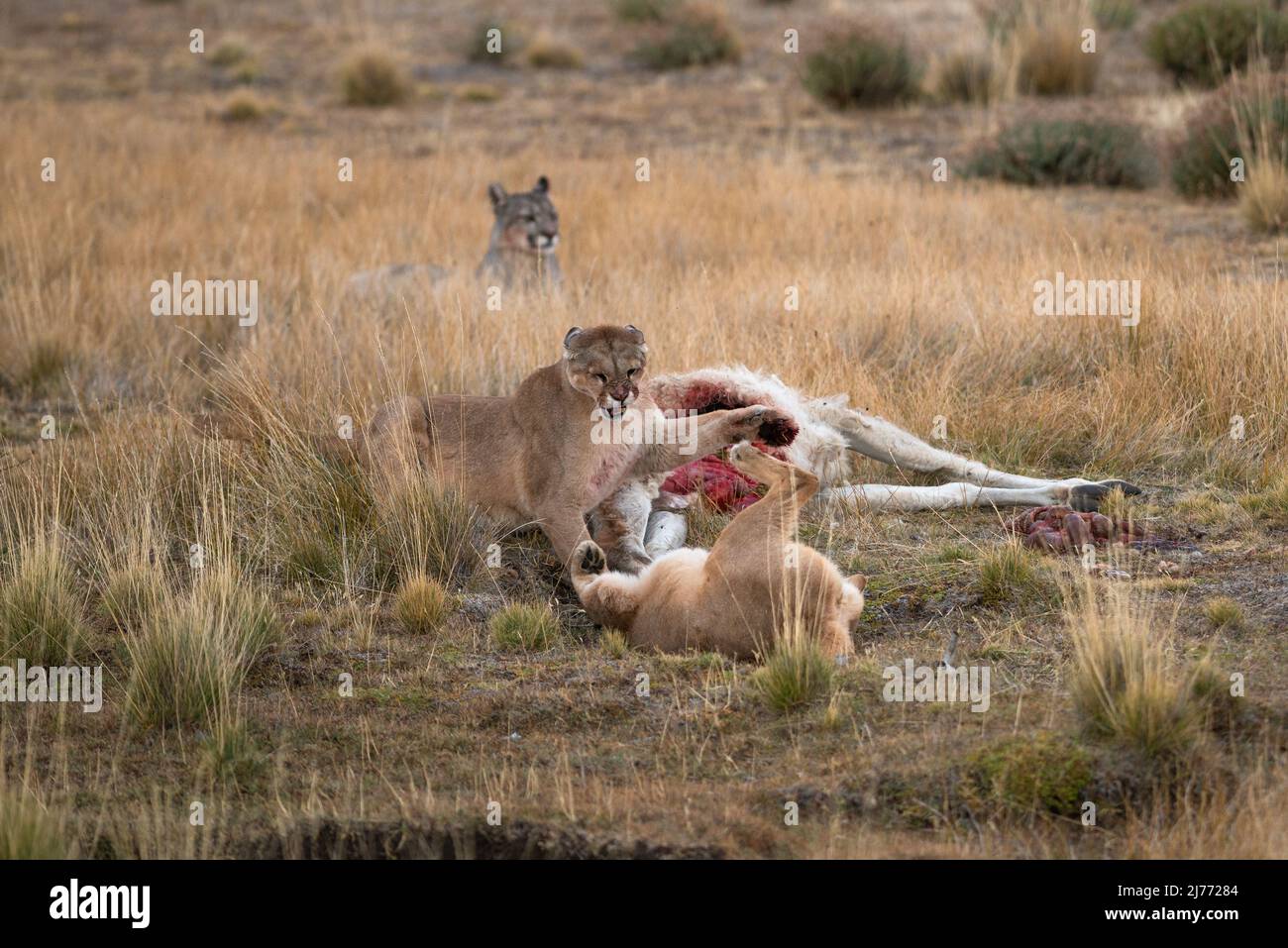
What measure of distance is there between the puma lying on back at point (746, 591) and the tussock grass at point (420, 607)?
58cm

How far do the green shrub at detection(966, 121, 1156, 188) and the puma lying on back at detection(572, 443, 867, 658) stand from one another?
10125mm

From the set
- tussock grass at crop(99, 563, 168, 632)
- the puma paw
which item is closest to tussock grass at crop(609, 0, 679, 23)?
the puma paw

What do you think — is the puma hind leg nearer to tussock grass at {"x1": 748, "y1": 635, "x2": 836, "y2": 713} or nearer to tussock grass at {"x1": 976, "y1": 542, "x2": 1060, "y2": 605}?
tussock grass at {"x1": 748, "y1": 635, "x2": 836, "y2": 713}

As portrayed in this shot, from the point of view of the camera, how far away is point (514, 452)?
7.00m

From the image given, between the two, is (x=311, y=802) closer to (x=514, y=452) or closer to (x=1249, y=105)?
(x=514, y=452)

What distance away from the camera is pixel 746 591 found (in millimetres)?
5609

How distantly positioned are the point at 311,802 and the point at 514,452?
255 centimetres

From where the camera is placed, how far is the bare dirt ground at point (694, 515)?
15.2ft

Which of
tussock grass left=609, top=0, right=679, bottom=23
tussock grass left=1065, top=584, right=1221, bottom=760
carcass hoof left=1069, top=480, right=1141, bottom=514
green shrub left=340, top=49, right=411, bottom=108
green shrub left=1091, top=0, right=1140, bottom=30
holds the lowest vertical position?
tussock grass left=1065, top=584, right=1221, bottom=760

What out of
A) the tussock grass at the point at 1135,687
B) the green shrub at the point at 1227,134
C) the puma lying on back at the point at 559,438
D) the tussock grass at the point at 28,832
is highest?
the green shrub at the point at 1227,134

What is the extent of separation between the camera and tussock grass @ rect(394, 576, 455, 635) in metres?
6.29

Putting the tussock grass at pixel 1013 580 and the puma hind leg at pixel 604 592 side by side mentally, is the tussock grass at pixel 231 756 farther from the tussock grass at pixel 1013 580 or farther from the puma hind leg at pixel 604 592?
the tussock grass at pixel 1013 580

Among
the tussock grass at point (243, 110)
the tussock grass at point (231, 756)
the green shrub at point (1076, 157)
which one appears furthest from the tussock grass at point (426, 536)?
the tussock grass at point (243, 110)
